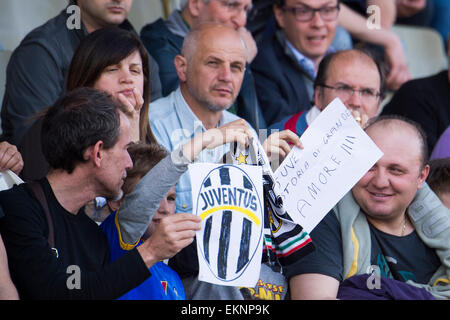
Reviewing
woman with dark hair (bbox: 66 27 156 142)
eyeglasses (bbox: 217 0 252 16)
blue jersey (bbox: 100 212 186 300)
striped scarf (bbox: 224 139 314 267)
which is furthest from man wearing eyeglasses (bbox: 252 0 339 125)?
blue jersey (bbox: 100 212 186 300)

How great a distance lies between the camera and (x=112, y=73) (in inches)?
138

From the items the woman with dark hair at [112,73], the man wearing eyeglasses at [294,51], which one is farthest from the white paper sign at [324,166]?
the man wearing eyeglasses at [294,51]

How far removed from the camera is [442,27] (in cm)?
727

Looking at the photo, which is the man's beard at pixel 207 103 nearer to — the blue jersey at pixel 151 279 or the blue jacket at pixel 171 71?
the blue jacket at pixel 171 71

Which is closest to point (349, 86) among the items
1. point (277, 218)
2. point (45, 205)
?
point (277, 218)

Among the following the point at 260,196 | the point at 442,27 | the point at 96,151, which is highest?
the point at 96,151

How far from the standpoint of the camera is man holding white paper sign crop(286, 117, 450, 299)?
10.1 ft

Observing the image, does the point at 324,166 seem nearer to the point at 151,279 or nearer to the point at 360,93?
the point at 151,279

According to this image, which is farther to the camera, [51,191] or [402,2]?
[402,2]

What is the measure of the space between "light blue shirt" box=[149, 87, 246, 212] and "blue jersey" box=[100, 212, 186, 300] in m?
0.63

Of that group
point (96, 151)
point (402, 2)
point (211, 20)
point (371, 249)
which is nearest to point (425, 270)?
point (371, 249)

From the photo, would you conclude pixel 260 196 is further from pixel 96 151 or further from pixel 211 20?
pixel 211 20

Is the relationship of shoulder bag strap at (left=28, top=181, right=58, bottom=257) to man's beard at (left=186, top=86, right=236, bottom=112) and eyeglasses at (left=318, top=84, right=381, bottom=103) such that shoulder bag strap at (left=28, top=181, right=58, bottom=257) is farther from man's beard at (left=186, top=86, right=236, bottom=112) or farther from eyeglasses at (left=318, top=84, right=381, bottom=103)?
eyeglasses at (left=318, top=84, right=381, bottom=103)
